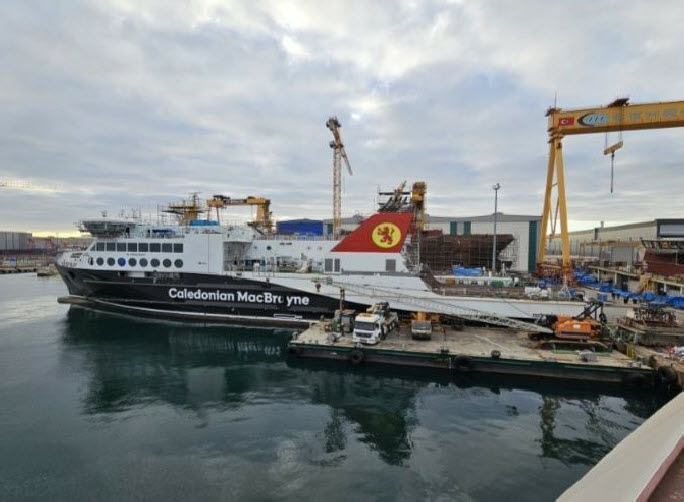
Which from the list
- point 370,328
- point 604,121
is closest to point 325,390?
point 370,328

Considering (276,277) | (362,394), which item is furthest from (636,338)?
(276,277)

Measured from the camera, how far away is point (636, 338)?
61.5ft

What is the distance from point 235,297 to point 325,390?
1282 centimetres

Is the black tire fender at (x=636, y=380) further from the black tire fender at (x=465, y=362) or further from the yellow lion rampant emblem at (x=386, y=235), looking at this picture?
the yellow lion rampant emblem at (x=386, y=235)

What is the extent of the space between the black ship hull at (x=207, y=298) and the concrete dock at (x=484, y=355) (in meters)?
4.65

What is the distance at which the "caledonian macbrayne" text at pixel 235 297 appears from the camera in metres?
25.6

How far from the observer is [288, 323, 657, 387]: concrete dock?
52.9ft

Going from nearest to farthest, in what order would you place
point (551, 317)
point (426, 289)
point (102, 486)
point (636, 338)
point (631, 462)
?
point (631, 462) < point (102, 486) < point (636, 338) < point (551, 317) < point (426, 289)

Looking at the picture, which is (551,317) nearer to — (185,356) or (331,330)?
(331,330)

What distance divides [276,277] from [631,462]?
2196 cm

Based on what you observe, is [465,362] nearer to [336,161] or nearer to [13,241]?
[336,161]

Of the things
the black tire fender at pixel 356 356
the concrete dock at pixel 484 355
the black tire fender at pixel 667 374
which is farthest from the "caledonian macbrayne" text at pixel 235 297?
the black tire fender at pixel 667 374

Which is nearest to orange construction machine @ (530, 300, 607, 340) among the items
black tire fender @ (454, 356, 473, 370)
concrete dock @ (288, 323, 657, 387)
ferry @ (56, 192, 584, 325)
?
concrete dock @ (288, 323, 657, 387)

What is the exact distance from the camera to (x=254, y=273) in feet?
85.3
